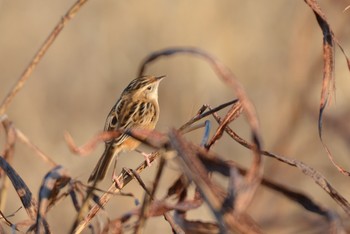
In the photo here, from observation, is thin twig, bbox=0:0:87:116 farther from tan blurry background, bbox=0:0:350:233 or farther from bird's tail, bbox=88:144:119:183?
tan blurry background, bbox=0:0:350:233

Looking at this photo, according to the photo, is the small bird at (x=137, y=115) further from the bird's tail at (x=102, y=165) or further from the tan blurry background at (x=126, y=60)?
the tan blurry background at (x=126, y=60)

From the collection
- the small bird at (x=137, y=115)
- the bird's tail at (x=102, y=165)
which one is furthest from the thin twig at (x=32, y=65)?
the small bird at (x=137, y=115)

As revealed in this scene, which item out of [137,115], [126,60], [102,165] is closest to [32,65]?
[102,165]

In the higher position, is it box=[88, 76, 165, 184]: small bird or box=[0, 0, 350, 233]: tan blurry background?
box=[88, 76, 165, 184]: small bird

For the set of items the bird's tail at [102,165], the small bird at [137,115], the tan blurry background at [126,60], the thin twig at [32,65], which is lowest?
the tan blurry background at [126,60]

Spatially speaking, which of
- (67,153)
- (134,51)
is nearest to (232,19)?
(134,51)

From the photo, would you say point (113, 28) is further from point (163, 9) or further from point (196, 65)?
point (196, 65)

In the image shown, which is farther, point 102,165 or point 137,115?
point 137,115

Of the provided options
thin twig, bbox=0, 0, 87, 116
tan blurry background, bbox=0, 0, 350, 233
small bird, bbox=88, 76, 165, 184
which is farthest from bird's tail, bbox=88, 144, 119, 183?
tan blurry background, bbox=0, 0, 350, 233

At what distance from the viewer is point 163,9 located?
432 inches

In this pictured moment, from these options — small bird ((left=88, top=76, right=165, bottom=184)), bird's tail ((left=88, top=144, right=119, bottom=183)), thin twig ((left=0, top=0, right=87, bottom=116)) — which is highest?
thin twig ((left=0, top=0, right=87, bottom=116))

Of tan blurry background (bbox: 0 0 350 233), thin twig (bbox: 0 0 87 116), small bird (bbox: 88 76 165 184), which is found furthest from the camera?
tan blurry background (bbox: 0 0 350 233)

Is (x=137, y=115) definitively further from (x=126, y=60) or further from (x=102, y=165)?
(x=126, y=60)

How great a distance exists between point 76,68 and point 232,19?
88.8 inches
